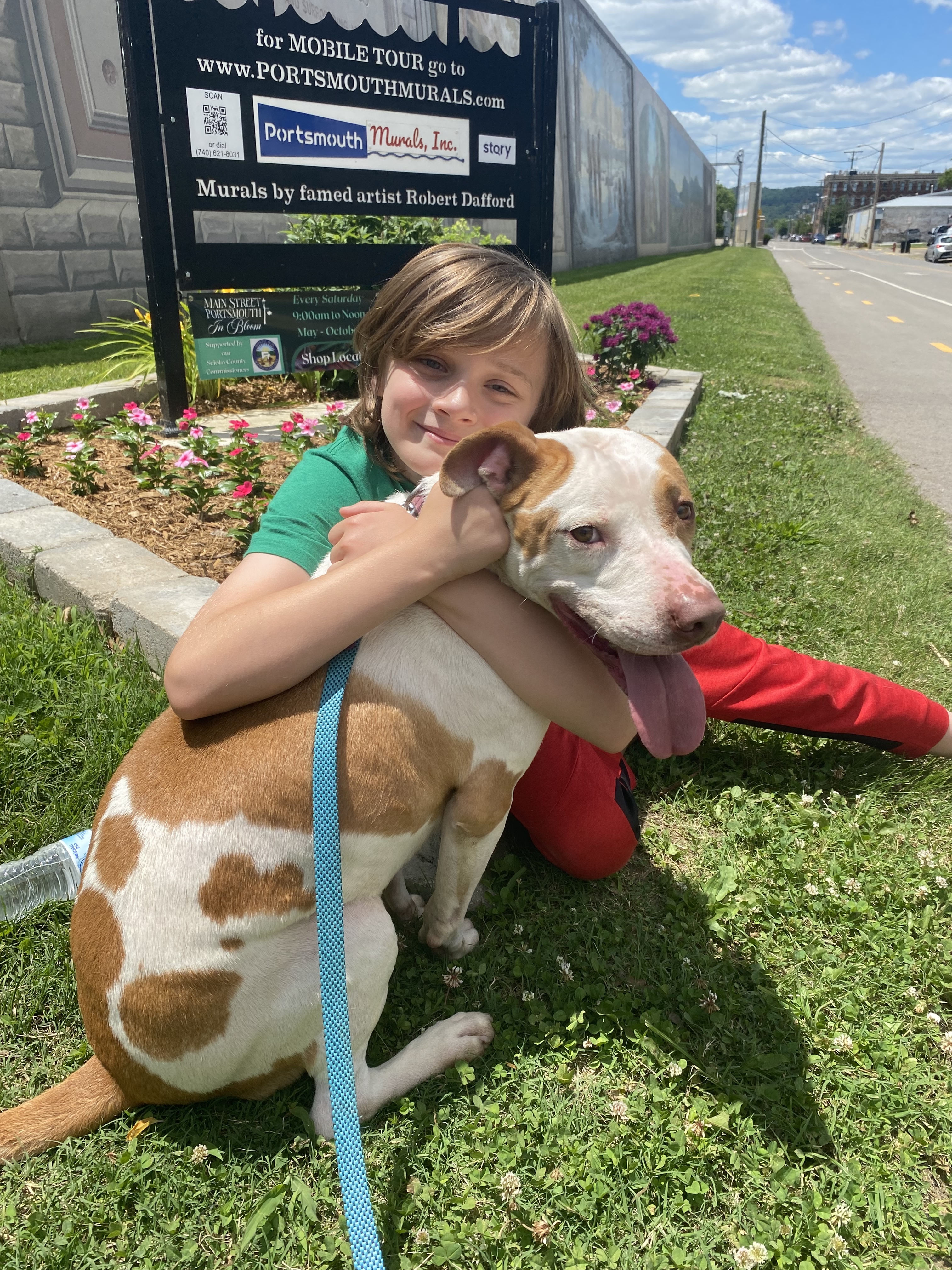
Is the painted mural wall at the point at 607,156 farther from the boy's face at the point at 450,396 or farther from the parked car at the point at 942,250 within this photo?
the boy's face at the point at 450,396

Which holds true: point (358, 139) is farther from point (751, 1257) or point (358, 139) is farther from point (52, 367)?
point (751, 1257)

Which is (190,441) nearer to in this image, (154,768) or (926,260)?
(154,768)

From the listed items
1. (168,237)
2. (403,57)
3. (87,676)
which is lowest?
(87,676)

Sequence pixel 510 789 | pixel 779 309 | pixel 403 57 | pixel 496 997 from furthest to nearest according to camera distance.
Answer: pixel 779 309 < pixel 403 57 < pixel 496 997 < pixel 510 789

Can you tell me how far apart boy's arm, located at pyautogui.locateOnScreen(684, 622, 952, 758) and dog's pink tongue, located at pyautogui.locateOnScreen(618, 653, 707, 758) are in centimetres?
103

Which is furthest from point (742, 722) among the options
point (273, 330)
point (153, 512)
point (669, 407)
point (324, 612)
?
point (669, 407)

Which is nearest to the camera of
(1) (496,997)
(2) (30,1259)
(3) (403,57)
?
(2) (30,1259)

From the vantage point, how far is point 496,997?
6.92ft

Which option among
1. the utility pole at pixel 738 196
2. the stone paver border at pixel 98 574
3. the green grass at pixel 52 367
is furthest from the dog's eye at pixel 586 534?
the utility pole at pixel 738 196

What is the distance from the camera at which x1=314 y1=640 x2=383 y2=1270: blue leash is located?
4.29ft

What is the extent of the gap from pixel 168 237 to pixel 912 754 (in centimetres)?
538

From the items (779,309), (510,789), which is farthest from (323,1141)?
(779,309)

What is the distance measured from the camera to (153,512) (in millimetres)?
4465

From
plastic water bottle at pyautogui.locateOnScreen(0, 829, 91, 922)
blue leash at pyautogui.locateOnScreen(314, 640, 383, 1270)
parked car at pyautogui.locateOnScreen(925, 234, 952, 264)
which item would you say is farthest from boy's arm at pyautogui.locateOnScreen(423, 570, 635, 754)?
parked car at pyautogui.locateOnScreen(925, 234, 952, 264)
